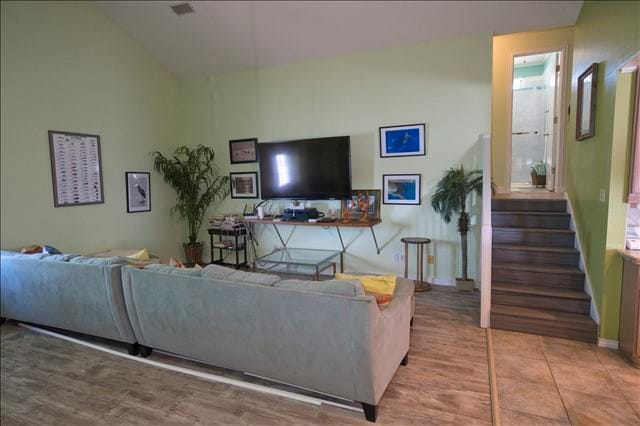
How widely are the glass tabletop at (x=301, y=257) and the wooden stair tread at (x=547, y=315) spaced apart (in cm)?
189

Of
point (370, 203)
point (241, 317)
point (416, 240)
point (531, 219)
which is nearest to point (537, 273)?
point (531, 219)

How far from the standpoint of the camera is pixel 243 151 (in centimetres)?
557

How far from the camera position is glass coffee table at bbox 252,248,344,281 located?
412 cm

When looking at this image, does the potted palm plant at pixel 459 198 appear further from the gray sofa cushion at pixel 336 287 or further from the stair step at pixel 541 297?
the gray sofa cushion at pixel 336 287

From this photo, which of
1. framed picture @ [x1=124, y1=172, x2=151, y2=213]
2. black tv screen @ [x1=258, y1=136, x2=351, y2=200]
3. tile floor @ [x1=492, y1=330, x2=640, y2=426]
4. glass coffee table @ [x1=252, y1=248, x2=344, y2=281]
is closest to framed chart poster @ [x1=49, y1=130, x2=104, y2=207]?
framed picture @ [x1=124, y1=172, x2=151, y2=213]

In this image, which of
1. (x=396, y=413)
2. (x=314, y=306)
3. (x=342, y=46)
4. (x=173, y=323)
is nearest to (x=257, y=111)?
(x=342, y=46)

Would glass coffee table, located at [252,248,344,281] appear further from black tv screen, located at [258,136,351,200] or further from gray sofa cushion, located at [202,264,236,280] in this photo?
gray sofa cushion, located at [202,264,236,280]

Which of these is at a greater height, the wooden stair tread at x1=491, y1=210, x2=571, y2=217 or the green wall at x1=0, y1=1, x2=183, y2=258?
the green wall at x1=0, y1=1, x2=183, y2=258

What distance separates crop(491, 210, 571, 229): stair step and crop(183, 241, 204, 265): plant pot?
430cm

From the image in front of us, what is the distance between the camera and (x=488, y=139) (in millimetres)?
3330

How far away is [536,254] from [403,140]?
1.98 metres

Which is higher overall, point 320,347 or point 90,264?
point 90,264

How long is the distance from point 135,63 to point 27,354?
3956 mm

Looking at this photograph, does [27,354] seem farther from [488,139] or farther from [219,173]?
[488,139]
